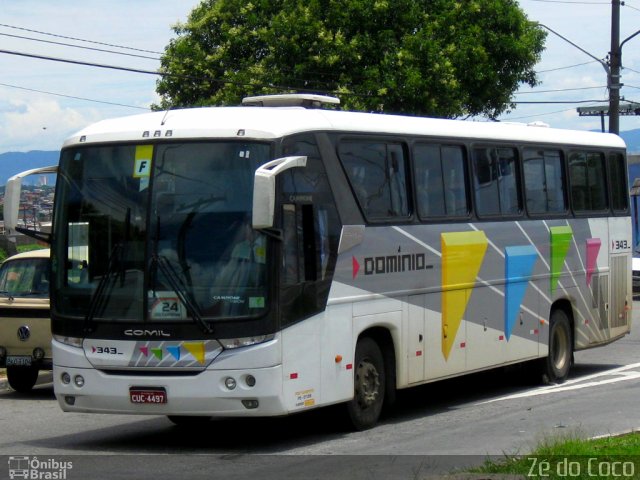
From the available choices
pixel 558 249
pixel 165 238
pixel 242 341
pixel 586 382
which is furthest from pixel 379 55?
pixel 242 341

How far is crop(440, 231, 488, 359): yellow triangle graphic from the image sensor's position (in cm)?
1376

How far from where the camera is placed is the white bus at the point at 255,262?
10773mm

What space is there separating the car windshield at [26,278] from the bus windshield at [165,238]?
4.66 metres

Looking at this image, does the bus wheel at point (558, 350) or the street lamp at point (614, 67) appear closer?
the bus wheel at point (558, 350)

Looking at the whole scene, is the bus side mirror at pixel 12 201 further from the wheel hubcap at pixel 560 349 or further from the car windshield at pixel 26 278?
the wheel hubcap at pixel 560 349

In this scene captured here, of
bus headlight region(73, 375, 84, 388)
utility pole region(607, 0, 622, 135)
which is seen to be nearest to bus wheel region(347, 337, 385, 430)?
bus headlight region(73, 375, 84, 388)

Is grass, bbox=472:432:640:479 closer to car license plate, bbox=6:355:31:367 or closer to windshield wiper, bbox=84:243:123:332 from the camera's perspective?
windshield wiper, bbox=84:243:123:332

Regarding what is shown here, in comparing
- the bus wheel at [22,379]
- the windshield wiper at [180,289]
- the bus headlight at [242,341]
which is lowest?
the bus wheel at [22,379]

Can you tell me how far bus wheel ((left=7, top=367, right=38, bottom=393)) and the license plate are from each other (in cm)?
549

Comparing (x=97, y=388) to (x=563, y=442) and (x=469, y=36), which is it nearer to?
(x=563, y=442)

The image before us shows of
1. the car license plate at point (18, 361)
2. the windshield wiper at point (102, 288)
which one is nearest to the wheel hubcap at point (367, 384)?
the windshield wiper at point (102, 288)

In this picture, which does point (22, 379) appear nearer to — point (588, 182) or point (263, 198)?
point (263, 198)

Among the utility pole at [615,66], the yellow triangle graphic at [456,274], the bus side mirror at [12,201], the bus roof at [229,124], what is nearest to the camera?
the bus roof at [229,124]

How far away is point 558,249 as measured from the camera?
53.4 ft
